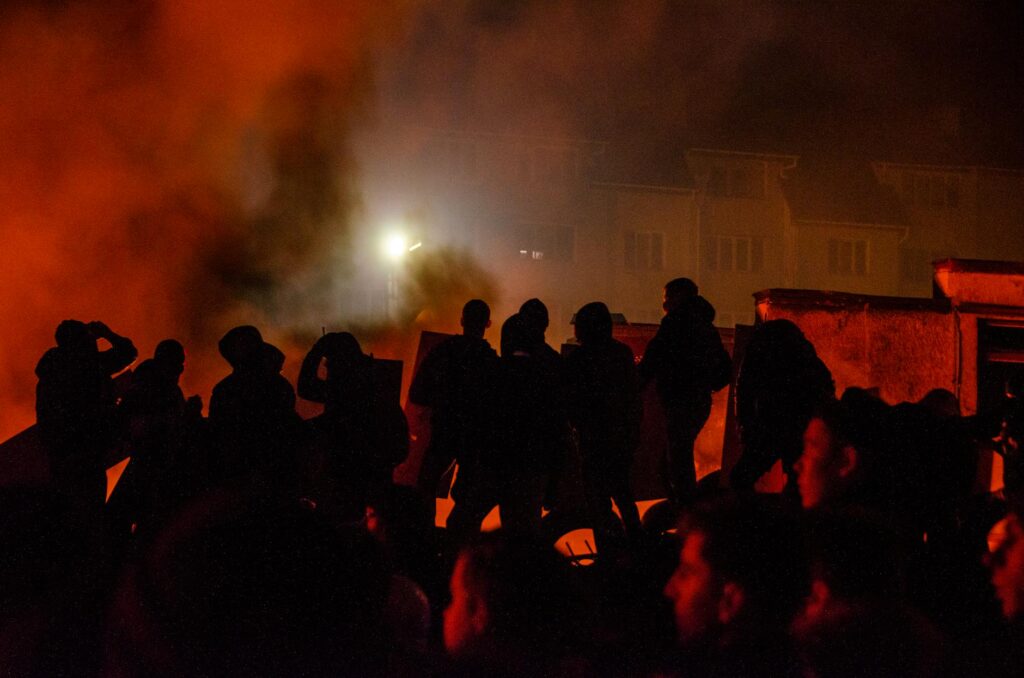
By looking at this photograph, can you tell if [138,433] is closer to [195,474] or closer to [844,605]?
[195,474]

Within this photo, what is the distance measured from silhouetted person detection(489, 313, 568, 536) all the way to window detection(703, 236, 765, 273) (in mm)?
26948

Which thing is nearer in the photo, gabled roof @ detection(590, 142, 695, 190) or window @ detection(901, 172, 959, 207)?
gabled roof @ detection(590, 142, 695, 190)

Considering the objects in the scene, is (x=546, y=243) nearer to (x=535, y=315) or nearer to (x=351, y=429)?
(x=535, y=315)

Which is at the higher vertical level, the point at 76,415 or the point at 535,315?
the point at 535,315

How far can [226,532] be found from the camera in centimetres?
246

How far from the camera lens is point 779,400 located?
4316mm

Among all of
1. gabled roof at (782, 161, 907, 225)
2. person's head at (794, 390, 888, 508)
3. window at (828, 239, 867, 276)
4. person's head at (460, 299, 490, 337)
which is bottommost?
person's head at (794, 390, 888, 508)

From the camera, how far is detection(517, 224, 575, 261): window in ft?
92.9

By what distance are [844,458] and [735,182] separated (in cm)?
2866

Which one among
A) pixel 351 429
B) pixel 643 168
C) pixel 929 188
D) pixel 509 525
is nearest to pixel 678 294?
pixel 509 525

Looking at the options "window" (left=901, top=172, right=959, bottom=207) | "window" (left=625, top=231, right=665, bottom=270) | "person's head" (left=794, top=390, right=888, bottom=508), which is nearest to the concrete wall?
"person's head" (left=794, top=390, right=888, bottom=508)

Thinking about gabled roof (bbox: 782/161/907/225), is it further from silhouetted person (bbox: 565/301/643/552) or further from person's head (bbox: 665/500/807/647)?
person's head (bbox: 665/500/807/647)

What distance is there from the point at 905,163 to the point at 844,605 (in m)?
33.7

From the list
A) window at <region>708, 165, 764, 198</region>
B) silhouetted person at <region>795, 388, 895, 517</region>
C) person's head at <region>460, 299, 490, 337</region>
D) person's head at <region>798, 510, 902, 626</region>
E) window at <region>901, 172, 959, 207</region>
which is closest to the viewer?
person's head at <region>798, 510, 902, 626</region>
